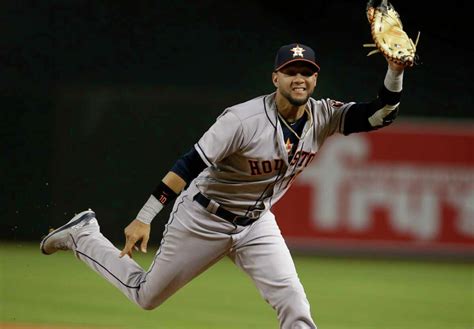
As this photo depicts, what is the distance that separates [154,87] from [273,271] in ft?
24.6

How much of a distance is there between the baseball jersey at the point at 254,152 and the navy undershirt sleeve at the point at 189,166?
0.12 ft

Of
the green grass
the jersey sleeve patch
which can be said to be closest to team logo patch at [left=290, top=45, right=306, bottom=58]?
the jersey sleeve patch

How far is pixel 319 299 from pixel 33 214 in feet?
13.7

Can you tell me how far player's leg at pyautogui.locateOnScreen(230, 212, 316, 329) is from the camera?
16.9ft

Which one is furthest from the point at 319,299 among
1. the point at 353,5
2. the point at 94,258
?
the point at 353,5

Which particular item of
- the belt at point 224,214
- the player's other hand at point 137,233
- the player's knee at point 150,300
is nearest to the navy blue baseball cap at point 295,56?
the belt at point 224,214

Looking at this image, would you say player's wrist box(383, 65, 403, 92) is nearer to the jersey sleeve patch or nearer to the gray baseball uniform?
the gray baseball uniform

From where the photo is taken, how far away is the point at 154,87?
492 inches

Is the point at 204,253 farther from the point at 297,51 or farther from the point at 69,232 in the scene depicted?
the point at 297,51

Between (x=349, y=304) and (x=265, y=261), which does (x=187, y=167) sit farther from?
(x=349, y=304)

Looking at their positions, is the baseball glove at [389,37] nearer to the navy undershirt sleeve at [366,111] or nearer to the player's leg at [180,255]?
the navy undershirt sleeve at [366,111]

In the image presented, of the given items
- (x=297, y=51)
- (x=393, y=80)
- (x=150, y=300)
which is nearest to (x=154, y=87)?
(x=150, y=300)

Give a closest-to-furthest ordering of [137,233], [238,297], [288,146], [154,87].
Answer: [137,233] < [288,146] < [238,297] < [154,87]

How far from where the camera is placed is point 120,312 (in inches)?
293
